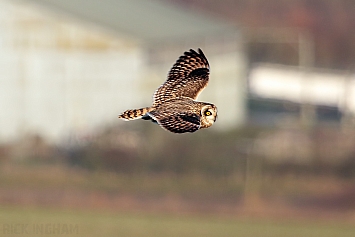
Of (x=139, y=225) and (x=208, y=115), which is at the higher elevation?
(x=208, y=115)

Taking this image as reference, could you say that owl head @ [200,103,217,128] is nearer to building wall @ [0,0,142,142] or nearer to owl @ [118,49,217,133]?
owl @ [118,49,217,133]

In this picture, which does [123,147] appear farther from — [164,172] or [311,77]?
[311,77]

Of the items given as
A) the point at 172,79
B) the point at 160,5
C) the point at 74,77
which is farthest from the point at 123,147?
the point at 172,79

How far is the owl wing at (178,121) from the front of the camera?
8.78 m

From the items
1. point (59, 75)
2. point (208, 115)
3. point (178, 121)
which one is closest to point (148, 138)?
point (59, 75)

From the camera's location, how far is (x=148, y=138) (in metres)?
30.6

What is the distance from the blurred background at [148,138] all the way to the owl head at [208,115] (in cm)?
1531

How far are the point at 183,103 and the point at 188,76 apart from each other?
2.40ft

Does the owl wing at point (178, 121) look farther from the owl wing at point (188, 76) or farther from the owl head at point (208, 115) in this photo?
the owl wing at point (188, 76)

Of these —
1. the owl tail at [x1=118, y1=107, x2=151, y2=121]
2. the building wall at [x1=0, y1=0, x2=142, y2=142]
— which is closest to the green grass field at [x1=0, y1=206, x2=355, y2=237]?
the building wall at [x1=0, y1=0, x2=142, y2=142]

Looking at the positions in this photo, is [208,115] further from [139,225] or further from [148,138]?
[148,138]

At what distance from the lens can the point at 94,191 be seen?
28.8 metres

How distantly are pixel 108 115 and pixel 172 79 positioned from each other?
22.4m

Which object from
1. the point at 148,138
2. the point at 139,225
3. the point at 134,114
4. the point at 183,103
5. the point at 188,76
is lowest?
the point at 139,225
